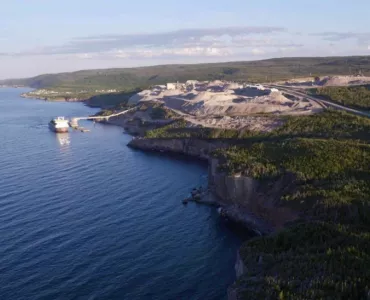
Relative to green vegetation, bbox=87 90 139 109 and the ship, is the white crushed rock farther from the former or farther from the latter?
green vegetation, bbox=87 90 139 109

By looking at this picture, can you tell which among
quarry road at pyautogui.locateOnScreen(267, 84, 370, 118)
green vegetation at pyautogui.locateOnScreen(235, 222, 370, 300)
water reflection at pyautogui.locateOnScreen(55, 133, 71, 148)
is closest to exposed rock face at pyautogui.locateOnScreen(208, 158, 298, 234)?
green vegetation at pyautogui.locateOnScreen(235, 222, 370, 300)

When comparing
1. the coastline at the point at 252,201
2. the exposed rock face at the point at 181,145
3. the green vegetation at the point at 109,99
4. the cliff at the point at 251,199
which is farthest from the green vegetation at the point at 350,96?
the green vegetation at the point at 109,99

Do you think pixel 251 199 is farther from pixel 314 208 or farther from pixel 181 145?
pixel 181 145

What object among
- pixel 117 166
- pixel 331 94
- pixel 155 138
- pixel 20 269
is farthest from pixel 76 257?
pixel 331 94

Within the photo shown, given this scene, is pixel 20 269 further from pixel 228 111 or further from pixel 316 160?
pixel 228 111

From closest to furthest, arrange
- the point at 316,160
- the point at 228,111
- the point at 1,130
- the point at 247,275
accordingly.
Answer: the point at 247,275, the point at 316,160, the point at 228,111, the point at 1,130

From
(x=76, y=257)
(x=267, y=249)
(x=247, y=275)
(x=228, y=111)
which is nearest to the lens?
(x=247, y=275)

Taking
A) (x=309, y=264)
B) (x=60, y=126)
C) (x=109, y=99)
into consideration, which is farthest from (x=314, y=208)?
(x=109, y=99)
